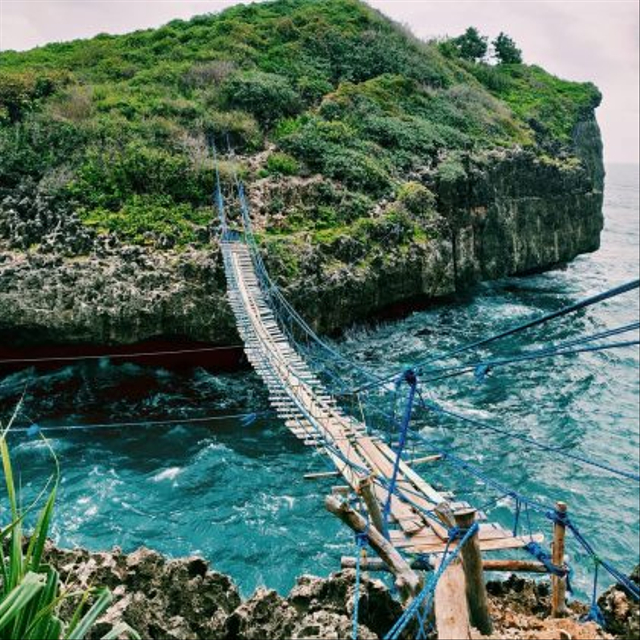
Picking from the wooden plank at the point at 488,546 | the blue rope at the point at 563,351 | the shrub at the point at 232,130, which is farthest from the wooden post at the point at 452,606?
the shrub at the point at 232,130

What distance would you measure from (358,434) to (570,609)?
373cm

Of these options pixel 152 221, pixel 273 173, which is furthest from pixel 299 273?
pixel 273 173

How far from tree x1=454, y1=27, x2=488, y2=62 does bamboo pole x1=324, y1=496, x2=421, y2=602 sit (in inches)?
1439

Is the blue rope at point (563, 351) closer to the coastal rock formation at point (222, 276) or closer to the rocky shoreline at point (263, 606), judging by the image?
the rocky shoreline at point (263, 606)

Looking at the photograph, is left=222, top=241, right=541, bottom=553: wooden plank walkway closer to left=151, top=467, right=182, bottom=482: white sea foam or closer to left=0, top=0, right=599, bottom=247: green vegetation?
left=151, top=467, right=182, bottom=482: white sea foam

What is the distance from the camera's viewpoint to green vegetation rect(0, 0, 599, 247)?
1666cm

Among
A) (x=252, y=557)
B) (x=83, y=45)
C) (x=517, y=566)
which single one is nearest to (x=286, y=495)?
(x=252, y=557)

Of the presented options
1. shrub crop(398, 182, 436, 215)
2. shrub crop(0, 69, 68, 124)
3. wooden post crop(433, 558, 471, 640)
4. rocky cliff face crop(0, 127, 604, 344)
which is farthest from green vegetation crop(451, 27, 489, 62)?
wooden post crop(433, 558, 471, 640)

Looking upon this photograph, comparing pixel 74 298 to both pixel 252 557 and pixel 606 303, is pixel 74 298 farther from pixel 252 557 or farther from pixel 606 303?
pixel 606 303

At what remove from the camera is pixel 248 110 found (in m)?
22.0

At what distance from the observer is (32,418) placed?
1230cm

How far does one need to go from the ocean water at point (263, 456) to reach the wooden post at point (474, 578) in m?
4.32

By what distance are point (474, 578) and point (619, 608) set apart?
95cm

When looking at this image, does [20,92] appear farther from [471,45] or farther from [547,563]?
[471,45]
